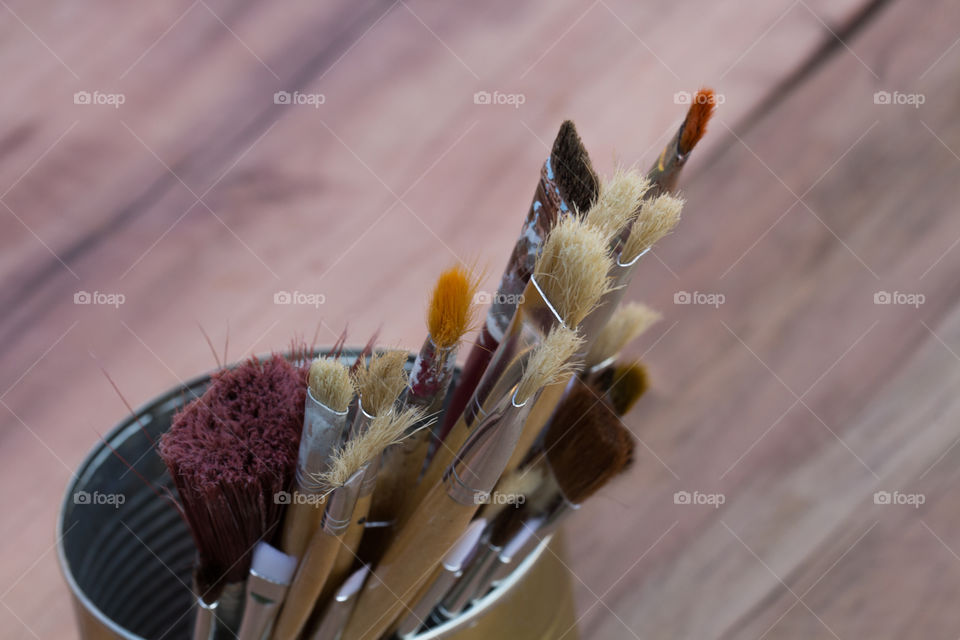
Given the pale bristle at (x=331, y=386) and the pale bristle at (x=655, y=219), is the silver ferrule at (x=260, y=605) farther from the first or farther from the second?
the pale bristle at (x=655, y=219)

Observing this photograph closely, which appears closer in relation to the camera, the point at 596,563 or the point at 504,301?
the point at 504,301

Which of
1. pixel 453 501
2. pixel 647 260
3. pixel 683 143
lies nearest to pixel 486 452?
pixel 453 501

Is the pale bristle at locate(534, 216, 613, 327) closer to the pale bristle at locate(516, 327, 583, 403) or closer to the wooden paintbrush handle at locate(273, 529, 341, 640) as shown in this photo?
the pale bristle at locate(516, 327, 583, 403)

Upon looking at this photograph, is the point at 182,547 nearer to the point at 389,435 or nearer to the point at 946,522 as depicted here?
the point at 389,435

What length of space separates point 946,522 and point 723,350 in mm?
192

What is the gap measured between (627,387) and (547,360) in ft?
0.39

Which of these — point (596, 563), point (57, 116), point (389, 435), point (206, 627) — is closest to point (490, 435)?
point (389, 435)

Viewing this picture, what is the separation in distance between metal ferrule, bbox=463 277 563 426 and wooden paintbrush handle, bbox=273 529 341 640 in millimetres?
69

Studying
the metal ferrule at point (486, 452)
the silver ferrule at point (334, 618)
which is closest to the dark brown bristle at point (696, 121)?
the metal ferrule at point (486, 452)

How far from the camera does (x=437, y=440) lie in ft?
1.33

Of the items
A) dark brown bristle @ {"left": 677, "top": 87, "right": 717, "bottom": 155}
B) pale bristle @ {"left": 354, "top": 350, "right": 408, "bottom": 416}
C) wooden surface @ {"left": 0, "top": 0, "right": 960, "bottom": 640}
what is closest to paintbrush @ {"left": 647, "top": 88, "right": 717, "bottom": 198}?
dark brown bristle @ {"left": 677, "top": 87, "right": 717, "bottom": 155}

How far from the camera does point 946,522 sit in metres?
0.62

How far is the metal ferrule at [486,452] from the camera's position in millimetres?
309

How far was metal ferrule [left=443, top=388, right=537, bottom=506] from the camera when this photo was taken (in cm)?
31
